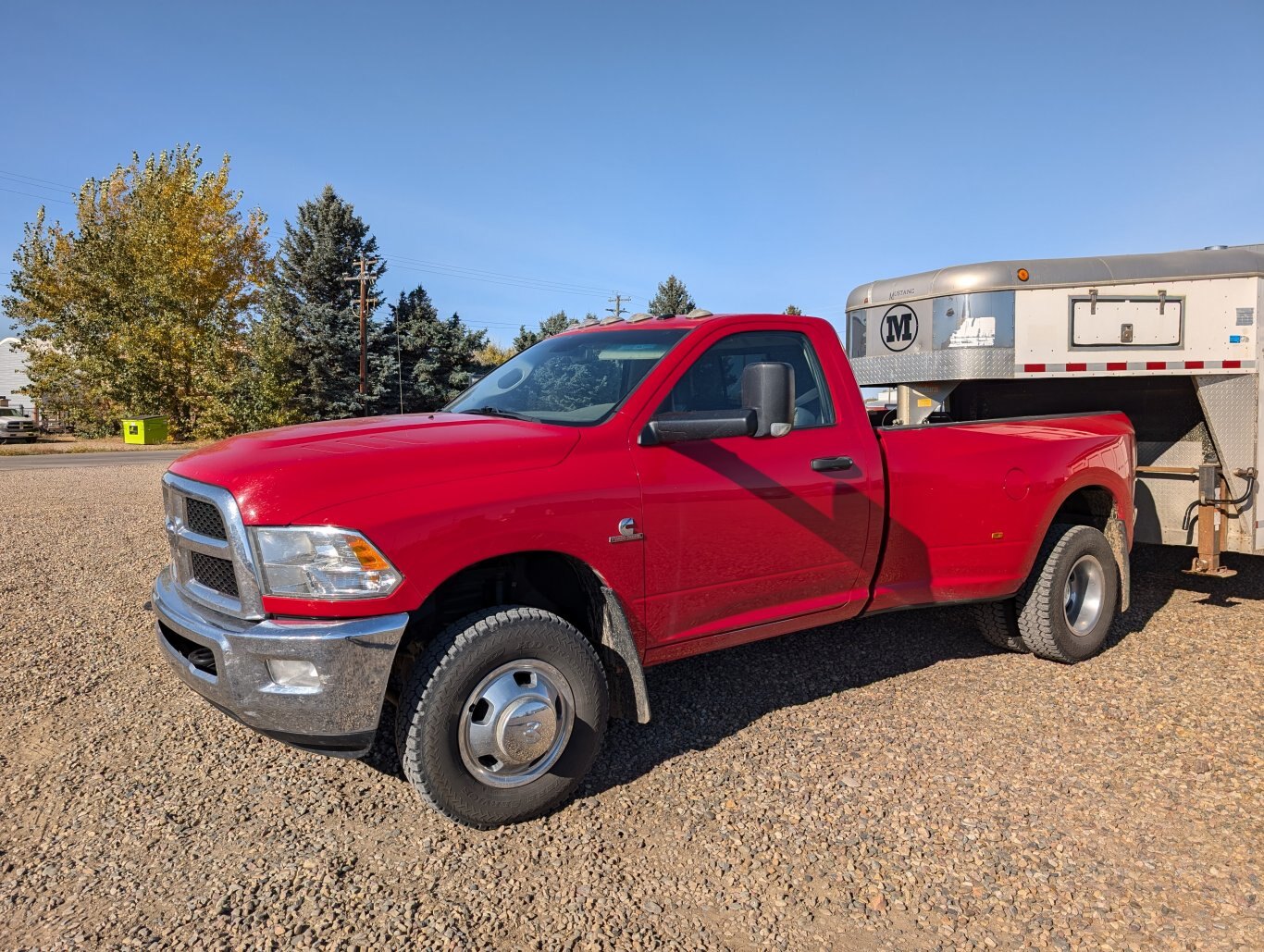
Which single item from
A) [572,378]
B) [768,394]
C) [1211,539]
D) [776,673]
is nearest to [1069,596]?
[1211,539]

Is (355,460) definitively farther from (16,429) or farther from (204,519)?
(16,429)

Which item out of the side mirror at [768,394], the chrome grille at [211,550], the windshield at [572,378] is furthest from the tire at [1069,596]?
the chrome grille at [211,550]

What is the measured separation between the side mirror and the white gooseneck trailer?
3523 millimetres

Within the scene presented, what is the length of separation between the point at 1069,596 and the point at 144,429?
35.2 meters

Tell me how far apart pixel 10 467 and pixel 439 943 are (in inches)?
888

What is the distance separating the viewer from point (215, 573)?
10.1 feet

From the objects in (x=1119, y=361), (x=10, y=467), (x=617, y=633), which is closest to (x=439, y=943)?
(x=617, y=633)

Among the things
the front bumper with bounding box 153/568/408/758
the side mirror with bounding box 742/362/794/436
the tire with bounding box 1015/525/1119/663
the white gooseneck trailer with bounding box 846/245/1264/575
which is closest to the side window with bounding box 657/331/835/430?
the side mirror with bounding box 742/362/794/436

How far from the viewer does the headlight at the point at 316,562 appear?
2.75 metres

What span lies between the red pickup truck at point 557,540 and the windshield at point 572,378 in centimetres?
2

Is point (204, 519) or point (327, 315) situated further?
point (327, 315)

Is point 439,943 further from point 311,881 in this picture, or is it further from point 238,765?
point 238,765

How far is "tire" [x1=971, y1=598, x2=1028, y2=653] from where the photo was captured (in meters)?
5.04

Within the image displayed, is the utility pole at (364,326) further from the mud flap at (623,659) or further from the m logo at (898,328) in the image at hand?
the mud flap at (623,659)
